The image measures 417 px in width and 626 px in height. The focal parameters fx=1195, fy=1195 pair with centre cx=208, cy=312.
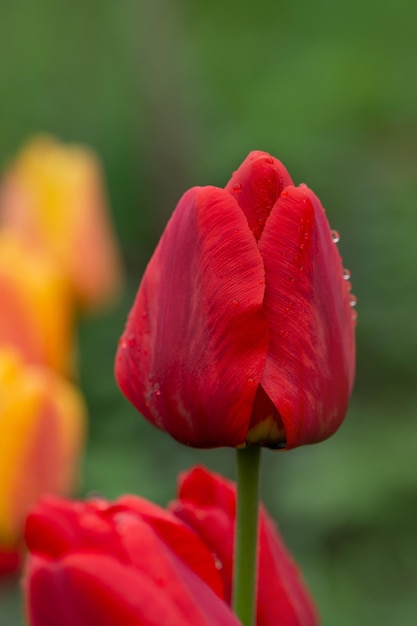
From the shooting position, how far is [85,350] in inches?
81.6

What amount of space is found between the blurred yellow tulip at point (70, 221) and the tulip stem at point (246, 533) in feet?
3.52

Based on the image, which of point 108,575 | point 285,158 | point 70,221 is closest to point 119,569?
point 108,575

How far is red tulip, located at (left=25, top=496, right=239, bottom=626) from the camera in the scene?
14.5 inches

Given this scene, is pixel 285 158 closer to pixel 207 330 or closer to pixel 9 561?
pixel 9 561

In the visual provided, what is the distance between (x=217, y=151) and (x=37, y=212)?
101 centimetres

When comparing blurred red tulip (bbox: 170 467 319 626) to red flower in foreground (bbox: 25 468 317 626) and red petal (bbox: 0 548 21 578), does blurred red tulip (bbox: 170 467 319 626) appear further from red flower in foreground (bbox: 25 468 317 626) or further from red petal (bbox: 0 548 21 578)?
red petal (bbox: 0 548 21 578)

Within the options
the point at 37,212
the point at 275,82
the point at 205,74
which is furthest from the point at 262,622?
the point at 205,74

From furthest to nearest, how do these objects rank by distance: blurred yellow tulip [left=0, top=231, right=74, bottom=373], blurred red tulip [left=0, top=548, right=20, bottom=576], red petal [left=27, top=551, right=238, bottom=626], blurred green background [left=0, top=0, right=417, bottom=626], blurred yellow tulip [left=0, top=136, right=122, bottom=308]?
blurred green background [left=0, top=0, right=417, bottom=626] → blurred yellow tulip [left=0, top=136, right=122, bottom=308] → blurred yellow tulip [left=0, top=231, right=74, bottom=373] → blurred red tulip [left=0, top=548, right=20, bottom=576] → red petal [left=27, top=551, right=238, bottom=626]

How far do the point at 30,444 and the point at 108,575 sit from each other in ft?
1.62

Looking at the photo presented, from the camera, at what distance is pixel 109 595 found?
37 cm

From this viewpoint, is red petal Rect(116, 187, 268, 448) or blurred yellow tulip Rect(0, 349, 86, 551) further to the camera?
blurred yellow tulip Rect(0, 349, 86, 551)

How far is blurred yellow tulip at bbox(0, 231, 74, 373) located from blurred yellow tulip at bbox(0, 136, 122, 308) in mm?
343

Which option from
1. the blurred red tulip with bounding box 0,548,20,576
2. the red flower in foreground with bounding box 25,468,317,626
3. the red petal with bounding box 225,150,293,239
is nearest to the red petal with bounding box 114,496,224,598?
the red flower in foreground with bounding box 25,468,317,626

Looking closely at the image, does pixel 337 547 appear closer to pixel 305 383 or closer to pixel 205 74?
pixel 305 383
